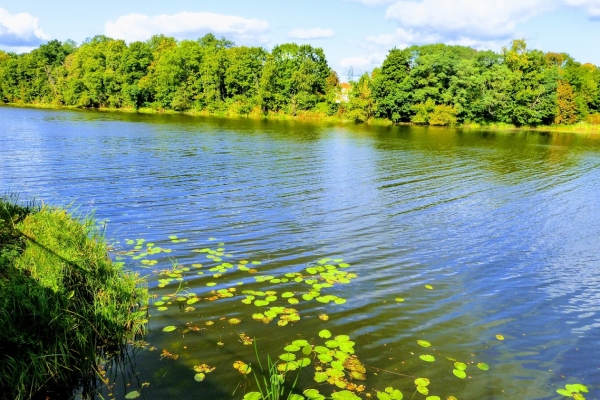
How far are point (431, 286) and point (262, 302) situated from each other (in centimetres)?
A: 343

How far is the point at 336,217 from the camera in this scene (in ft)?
41.2

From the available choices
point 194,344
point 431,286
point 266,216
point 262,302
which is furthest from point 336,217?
point 194,344

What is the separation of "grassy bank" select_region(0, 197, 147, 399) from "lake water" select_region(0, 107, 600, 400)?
19.6 inches

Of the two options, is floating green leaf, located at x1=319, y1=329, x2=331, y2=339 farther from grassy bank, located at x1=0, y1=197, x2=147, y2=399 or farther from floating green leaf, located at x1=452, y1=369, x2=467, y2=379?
grassy bank, located at x1=0, y1=197, x2=147, y2=399

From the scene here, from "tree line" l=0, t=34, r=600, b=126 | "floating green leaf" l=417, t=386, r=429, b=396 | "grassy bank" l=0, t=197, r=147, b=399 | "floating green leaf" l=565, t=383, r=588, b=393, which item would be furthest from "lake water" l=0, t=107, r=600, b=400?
"tree line" l=0, t=34, r=600, b=126

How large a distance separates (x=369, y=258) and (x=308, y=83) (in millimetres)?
68984

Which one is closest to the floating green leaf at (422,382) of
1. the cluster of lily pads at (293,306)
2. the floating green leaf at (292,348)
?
the cluster of lily pads at (293,306)

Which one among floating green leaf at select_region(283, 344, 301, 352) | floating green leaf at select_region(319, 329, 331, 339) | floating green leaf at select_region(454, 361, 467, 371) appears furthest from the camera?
floating green leaf at select_region(319, 329, 331, 339)

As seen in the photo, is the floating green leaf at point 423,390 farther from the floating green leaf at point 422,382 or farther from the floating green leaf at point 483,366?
the floating green leaf at point 483,366

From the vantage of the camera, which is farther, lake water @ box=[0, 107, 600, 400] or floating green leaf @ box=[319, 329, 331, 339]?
floating green leaf @ box=[319, 329, 331, 339]

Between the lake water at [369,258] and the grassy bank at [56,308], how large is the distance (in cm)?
50

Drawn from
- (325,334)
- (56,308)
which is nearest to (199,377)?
(325,334)

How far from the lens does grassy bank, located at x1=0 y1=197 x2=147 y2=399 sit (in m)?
4.36

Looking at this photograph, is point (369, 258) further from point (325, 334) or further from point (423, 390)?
point (423, 390)
